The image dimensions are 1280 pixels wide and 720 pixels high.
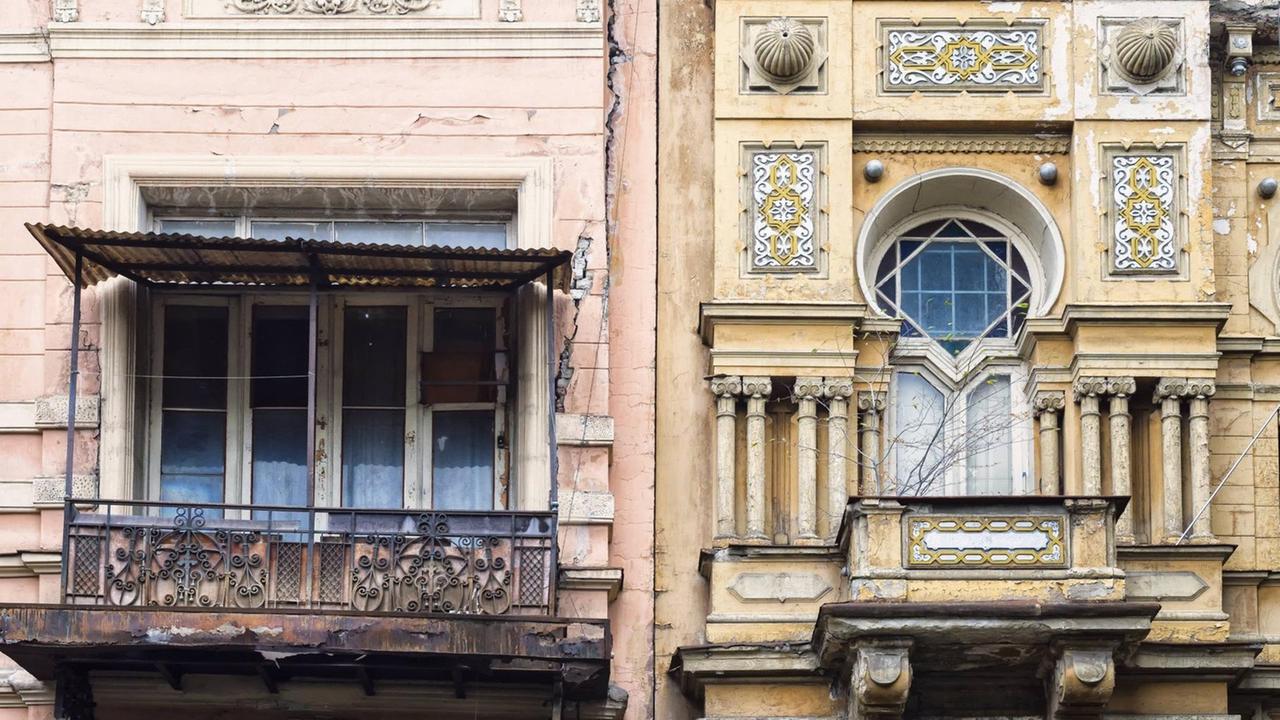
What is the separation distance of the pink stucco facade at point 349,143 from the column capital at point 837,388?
1.16 m

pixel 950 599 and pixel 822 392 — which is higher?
pixel 822 392

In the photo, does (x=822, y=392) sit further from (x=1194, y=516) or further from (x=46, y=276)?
(x=46, y=276)

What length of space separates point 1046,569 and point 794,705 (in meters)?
1.85

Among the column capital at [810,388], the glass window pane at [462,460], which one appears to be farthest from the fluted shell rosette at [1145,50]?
the glass window pane at [462,460]

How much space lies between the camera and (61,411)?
17906 mm

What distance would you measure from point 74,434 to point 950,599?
5618 millimetres

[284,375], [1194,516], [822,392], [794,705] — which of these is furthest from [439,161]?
[1194,516]

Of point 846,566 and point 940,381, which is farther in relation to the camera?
point 940,381

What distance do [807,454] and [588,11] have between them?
10.7ft

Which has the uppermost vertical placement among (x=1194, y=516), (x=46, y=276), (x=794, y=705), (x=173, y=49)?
(x=173, y=49)

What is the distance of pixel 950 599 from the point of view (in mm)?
16922

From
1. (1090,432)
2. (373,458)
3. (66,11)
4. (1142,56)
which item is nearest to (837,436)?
(1090,432)

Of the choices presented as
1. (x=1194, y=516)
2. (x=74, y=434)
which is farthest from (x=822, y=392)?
(x=74, y=434)

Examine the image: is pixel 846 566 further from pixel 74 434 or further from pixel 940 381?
pixel 74 434
